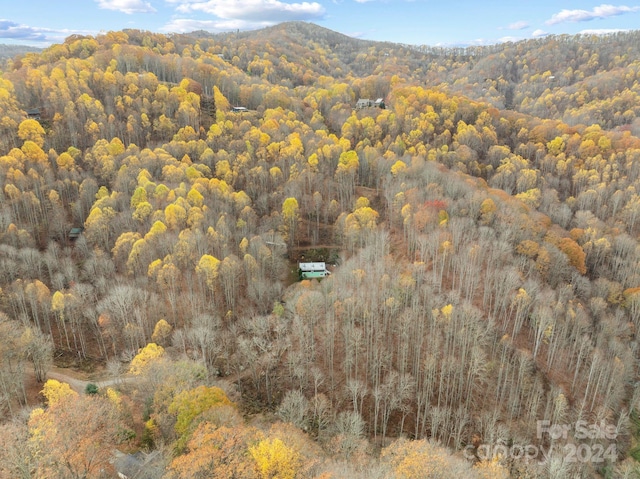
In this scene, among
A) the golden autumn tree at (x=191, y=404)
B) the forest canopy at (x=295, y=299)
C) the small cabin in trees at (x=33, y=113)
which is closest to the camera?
the golden autumn tree at (x=191, y=404)

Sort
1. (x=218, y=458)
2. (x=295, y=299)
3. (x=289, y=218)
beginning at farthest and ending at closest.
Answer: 1. (x=289, y=218)
2. (x=295, y=299)
3. (x=218, y=458)

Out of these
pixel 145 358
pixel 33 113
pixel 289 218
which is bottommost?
pixel 145 358

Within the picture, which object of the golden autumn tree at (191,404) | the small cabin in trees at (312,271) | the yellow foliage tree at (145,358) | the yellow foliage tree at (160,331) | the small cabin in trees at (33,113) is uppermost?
the small cabin in trees at (33,113)

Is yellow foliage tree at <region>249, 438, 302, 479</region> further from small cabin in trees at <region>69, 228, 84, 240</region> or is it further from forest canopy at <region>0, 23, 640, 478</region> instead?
small cabin in trees at <region>69, 228, 84, 240</region>

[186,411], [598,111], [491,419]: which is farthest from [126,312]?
[598,111]

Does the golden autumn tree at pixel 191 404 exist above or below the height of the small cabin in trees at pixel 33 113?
below

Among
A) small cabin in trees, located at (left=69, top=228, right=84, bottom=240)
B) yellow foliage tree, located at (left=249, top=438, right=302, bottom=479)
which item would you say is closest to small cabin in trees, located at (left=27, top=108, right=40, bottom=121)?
small cabin in trees, located at (left=69, top=228, right=84, bottom=240)

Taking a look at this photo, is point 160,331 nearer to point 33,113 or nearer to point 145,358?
point 145,358

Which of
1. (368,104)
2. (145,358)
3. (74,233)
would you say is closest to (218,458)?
(145,358)

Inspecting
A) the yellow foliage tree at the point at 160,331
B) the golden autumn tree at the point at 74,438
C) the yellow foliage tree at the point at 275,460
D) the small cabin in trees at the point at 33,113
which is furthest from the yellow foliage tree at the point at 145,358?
the small cabin in trees at the point at 33,113

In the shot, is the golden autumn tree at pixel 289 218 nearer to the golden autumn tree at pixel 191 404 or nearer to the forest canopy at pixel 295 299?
the forest canopy at pixel 295 299
